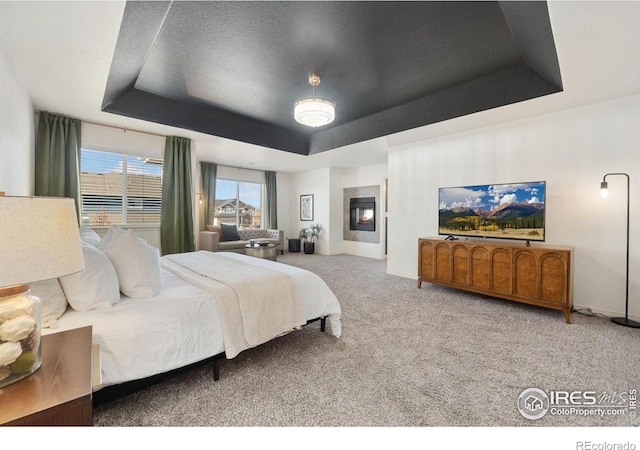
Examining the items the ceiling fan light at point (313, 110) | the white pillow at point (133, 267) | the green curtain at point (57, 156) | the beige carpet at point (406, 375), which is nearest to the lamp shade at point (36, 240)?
the white pillow at point (133, 267)

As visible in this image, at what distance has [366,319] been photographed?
295 centimetres

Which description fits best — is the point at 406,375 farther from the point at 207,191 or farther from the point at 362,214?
the point at 207,191

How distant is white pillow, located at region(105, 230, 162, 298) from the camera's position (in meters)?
1.78

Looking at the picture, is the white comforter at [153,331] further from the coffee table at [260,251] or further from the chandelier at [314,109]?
the coffee table at [260,251]

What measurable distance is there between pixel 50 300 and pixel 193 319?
0.73m

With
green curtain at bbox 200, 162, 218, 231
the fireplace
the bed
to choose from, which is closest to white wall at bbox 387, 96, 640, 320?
the fireplace

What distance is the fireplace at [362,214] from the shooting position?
6.92 meters

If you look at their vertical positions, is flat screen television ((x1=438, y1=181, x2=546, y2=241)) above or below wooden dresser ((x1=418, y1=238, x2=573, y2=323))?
above

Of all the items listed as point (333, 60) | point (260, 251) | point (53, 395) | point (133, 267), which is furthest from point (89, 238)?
point (260, 251)

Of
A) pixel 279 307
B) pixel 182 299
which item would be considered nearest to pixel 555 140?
pixel 279 307

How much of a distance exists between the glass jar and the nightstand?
4cm

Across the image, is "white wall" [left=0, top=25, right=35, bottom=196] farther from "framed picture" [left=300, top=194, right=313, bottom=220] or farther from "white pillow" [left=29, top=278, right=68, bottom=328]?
"framed picture" [left=300, top=194, right=313, bottom=220]

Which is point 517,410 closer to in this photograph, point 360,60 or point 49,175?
point 360,60

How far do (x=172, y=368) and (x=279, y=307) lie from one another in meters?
0.80
